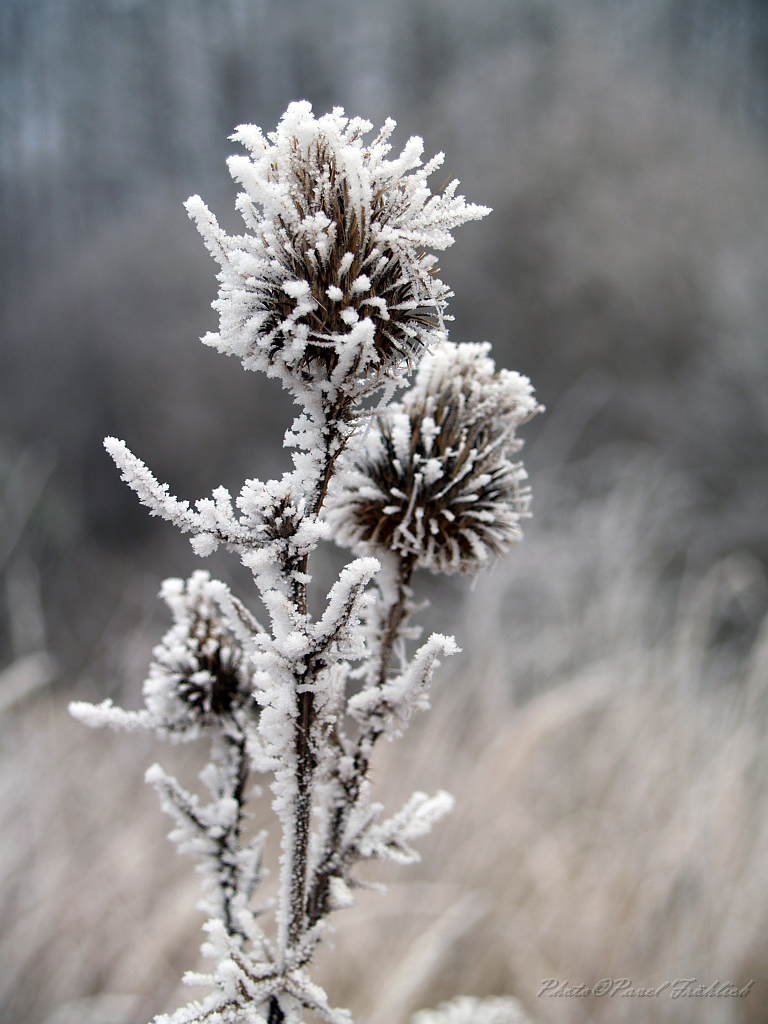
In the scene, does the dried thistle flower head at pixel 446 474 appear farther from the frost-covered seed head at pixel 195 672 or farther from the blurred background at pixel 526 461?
the blurred background at pixel 526 461

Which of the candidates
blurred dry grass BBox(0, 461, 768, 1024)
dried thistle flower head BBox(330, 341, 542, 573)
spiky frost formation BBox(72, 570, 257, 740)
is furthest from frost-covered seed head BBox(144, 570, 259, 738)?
blurred dry grass BBox(0, 461, 768, 1024)

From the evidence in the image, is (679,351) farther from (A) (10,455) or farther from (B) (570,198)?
(A) (10,455)

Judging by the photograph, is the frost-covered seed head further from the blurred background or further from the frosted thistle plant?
the blurred background

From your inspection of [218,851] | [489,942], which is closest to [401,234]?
[218,851]

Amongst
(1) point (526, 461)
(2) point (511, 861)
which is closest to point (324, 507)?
(2) point (511, 861)

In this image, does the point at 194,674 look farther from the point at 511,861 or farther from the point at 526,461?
the point at 526,461

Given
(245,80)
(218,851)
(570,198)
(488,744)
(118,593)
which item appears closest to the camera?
(218,851)
